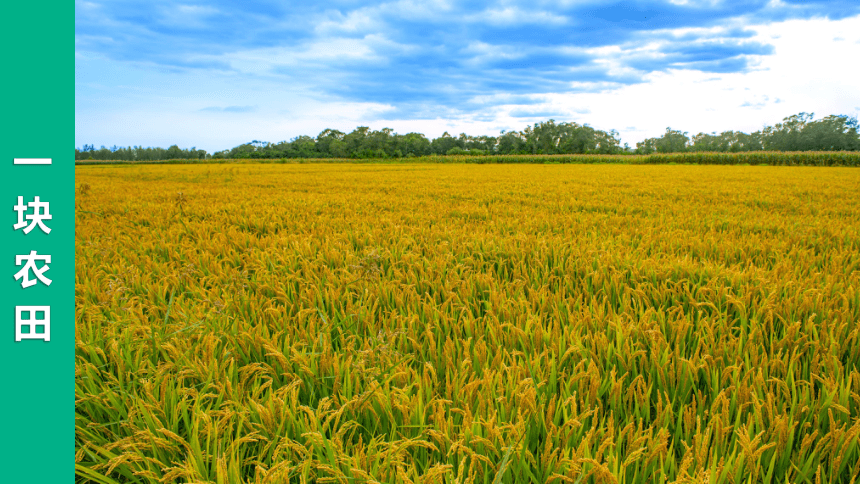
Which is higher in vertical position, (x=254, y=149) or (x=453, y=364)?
(x=254, y=149)

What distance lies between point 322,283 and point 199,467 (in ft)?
4.41

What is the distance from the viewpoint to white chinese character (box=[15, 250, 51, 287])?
1.92 meters

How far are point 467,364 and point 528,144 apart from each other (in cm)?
10056

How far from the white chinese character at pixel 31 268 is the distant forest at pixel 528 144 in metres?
76.8

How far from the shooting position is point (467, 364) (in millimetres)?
1355

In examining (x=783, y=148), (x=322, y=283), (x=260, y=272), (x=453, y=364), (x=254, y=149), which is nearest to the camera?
(x=453, y=364)

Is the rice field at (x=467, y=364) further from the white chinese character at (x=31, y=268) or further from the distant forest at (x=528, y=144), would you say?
the distant forest at (x=528, y=144)

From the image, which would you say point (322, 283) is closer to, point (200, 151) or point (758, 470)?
point (758, 470)

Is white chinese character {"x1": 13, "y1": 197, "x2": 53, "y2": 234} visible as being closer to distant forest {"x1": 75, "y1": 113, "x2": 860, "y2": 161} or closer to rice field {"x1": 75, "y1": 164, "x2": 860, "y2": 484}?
rice field {"x1": 75, "y1": 164, "x2": 860, "y2": 484}

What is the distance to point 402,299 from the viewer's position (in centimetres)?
201

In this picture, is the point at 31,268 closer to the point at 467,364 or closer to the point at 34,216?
the point at 34,216

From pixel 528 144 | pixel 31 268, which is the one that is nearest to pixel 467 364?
pixel 31 268

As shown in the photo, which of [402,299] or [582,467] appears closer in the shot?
[582,467]

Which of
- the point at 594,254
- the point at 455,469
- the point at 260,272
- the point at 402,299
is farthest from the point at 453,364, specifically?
the point at 594,254
